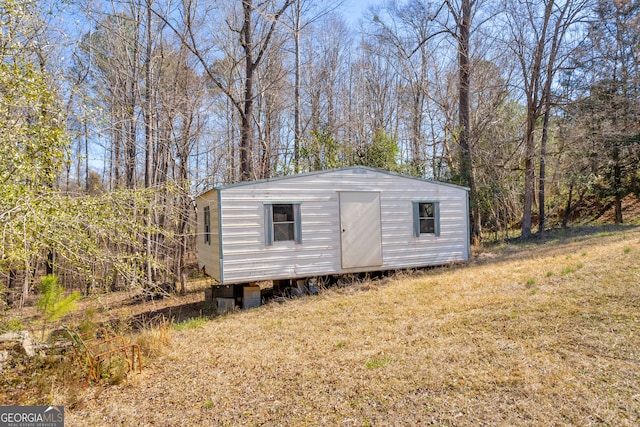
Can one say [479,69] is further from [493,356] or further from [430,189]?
[493,356]

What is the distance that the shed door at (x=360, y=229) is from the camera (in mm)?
8852

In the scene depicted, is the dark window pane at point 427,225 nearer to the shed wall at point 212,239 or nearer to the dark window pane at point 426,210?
the dark window pane at point 426,210

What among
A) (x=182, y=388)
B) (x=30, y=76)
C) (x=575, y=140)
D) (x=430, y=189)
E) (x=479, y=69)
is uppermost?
(x=479, y=69)

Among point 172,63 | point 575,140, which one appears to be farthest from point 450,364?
point 172,63

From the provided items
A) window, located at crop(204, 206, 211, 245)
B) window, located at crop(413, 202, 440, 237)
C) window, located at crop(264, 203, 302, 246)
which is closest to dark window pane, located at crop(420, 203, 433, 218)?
window, located at crop(413, 202, 440, 237)

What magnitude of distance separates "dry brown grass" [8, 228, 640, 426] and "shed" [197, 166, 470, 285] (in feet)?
6.12

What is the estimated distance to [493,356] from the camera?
3922mm

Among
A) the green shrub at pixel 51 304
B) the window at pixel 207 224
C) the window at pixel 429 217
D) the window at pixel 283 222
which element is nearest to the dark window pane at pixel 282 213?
the window at pixel 283 222

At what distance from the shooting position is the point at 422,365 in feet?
12.9

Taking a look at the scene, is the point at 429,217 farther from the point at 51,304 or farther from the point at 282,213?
the point at 51,304

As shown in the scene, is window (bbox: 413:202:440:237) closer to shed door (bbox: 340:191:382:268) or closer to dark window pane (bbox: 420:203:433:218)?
dark window pane (bbox: 420:203:433:218)

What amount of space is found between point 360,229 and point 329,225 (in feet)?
2.55

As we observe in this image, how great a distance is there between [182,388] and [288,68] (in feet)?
47.7

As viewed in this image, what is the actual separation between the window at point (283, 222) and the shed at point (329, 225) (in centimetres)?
2
